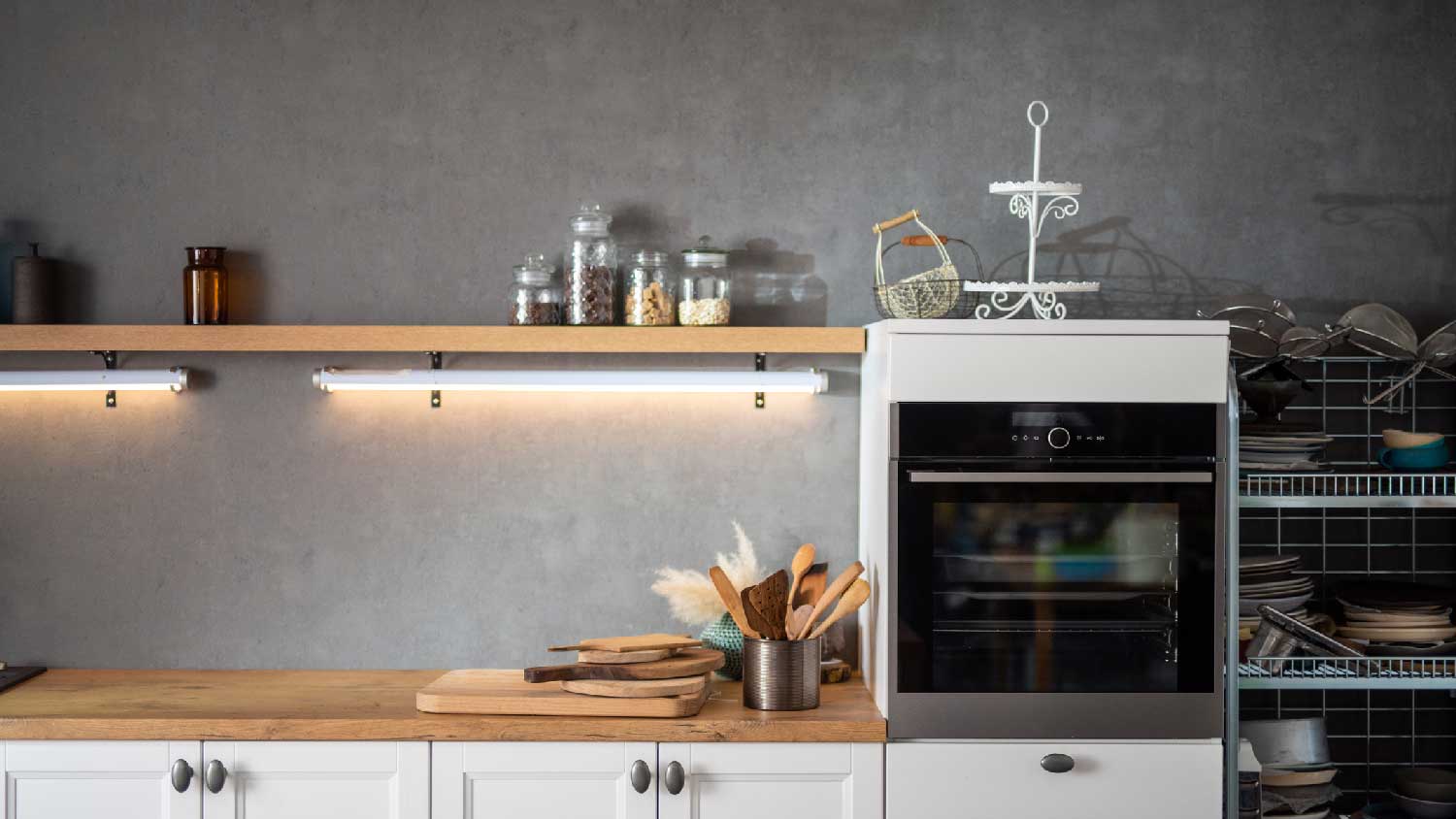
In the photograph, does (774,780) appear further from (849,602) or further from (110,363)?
(110,363)

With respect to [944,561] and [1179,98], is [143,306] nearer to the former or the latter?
[944,561]

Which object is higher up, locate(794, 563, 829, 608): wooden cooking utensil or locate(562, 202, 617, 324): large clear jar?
locate(562, 202, 617, 324): large clear jar

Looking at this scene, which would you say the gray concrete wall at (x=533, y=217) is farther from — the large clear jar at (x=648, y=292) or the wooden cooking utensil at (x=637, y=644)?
the wooden cooking utensil at (x=637, y=644)

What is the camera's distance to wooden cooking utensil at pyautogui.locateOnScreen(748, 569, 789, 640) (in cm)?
289

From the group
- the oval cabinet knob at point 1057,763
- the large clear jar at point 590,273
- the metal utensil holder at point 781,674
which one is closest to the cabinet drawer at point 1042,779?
the oval cabinet knob at point 1057,763

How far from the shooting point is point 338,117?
10.9 feet

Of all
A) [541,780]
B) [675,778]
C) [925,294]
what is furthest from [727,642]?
[925,294]

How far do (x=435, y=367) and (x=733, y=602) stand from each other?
100 cm

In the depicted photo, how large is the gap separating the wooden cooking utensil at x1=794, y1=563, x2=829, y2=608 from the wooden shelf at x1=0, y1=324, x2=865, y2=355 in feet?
1.73

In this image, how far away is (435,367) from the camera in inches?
130

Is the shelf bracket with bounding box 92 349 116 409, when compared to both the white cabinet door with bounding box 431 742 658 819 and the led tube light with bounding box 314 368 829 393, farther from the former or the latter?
the white cabinet door with bounding box 431 742 658 819

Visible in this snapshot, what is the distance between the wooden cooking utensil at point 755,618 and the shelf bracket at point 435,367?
1.00m

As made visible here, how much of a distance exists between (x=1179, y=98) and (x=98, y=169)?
2.78 metres

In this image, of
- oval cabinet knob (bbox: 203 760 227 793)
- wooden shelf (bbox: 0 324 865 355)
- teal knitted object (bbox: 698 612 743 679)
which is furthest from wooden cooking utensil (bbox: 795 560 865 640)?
oval cabinet knob (bbox: 203 760 227 793)
